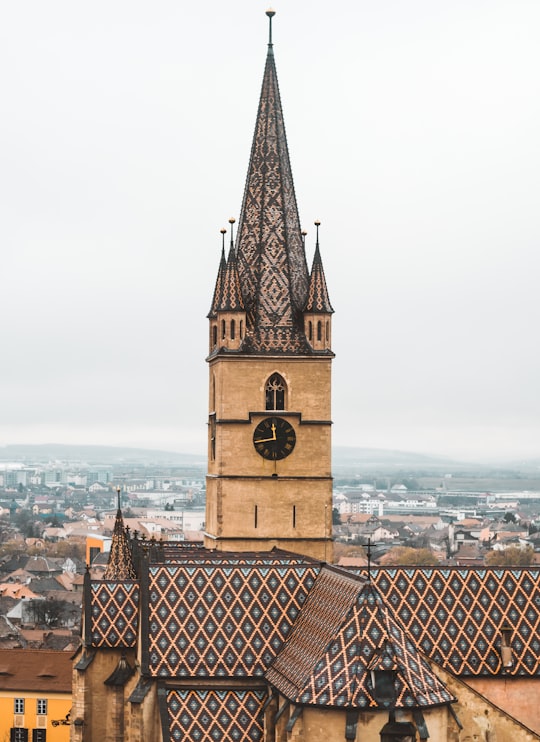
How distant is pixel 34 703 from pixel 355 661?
1231 inches

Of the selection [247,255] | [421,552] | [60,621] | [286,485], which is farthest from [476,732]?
[421,552]

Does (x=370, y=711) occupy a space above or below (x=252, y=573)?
below

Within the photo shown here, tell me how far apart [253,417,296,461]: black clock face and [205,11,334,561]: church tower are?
34mm

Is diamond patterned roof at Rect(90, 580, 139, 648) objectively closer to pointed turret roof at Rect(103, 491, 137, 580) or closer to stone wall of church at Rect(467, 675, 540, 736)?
pointed turret roof at Rect(103, 491, 137, 580)

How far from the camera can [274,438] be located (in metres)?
53.6

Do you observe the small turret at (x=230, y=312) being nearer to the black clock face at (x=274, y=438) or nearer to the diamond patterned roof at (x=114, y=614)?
the black clock face at (x=274, y=438)

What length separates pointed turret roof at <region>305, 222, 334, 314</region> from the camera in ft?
178

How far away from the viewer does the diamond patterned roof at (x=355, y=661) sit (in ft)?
119

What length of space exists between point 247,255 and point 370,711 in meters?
22.9

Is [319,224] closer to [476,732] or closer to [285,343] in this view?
[285,343]

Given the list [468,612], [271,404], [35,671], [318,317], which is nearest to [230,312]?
[318,317]

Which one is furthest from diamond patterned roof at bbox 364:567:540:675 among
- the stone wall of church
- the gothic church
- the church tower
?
the church tower

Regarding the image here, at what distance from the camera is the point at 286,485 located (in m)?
53.5

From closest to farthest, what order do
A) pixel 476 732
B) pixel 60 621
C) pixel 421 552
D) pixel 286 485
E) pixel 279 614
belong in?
pixel 476 732 < pixel 279 614 < pixel 286 485 < pixel 60 621 < pixel 421 552
